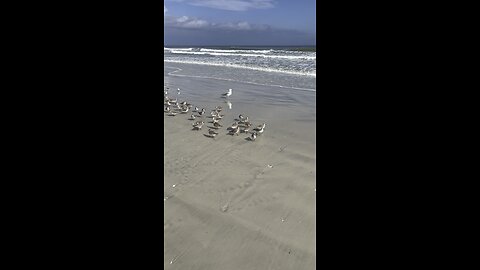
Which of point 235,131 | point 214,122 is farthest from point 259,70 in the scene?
point 235,131

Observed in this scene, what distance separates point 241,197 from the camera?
3.59 m

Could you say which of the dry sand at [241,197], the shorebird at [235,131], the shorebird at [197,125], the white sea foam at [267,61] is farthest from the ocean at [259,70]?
the shorebird at [197,125]

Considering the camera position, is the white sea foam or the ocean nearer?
the ocean

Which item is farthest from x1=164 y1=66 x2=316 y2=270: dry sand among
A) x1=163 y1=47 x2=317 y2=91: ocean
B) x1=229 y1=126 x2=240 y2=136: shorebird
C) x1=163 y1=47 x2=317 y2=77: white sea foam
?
x1=163 y1=47 x2=317 y2=77: white sea foam

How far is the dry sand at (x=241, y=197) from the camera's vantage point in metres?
2.62

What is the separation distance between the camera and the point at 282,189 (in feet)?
12.3

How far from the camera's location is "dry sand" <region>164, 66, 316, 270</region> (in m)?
2.62

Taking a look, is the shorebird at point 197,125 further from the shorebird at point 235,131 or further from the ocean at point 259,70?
the ocean at point 259,70

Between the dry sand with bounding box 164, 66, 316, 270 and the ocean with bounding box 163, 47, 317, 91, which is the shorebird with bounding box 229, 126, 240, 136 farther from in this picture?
the ocean with bounding box 163, 47, 317, 91
